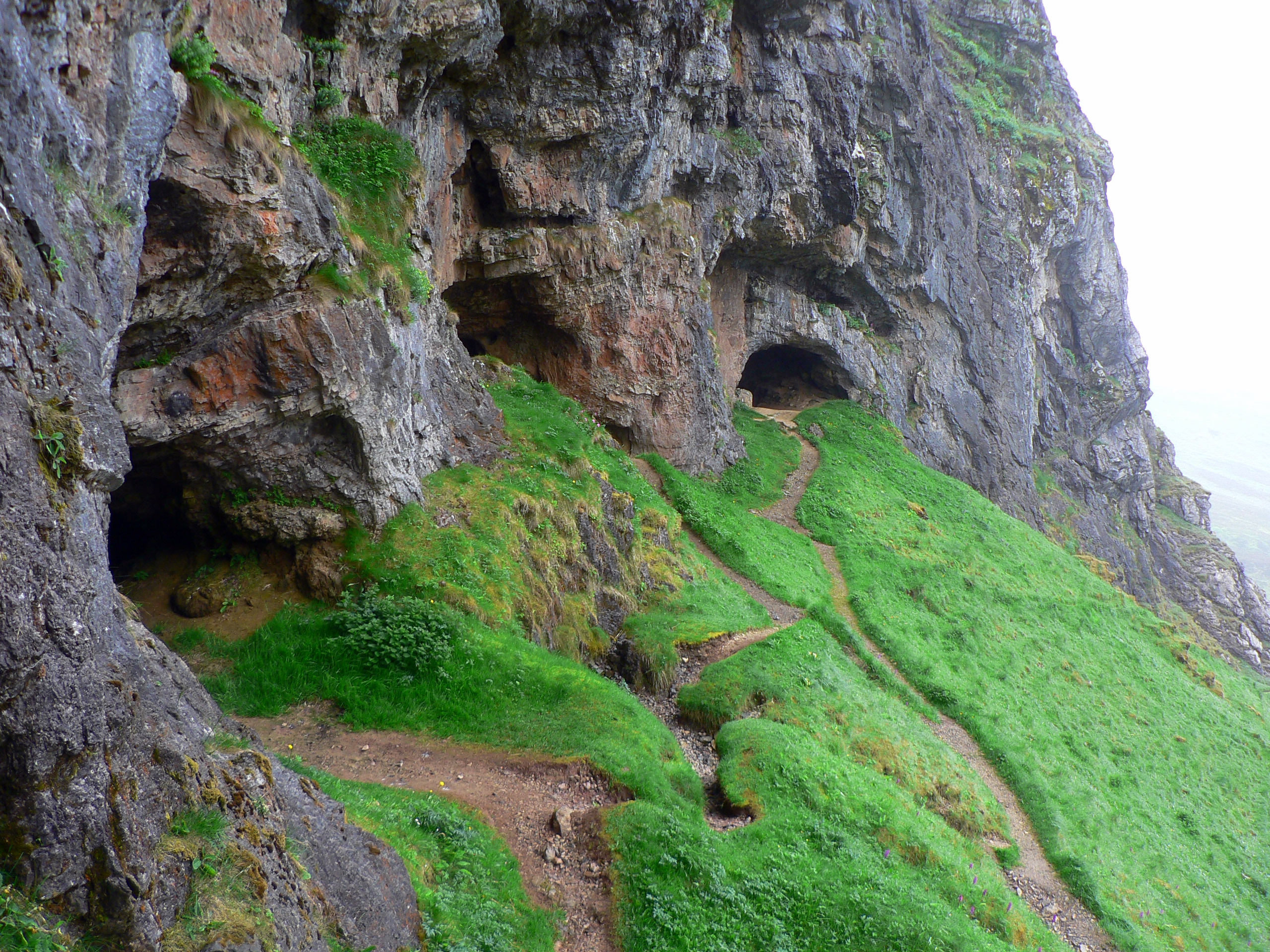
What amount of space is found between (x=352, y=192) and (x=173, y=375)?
702 centimetres

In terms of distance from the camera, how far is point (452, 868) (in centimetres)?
919

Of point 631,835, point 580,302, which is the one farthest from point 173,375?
point 580,302

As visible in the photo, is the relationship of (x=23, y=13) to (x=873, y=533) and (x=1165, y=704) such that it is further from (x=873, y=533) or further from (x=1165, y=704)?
(x=1165, y=704)

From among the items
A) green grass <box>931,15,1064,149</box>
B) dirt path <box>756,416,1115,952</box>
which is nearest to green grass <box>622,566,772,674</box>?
dirt path <box>756,416,1115,952</box>

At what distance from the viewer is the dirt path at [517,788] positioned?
9992mm

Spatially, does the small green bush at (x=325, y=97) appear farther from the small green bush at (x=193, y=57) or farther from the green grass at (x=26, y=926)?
the green grass at (x=26, y=926)

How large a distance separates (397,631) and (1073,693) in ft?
81.5

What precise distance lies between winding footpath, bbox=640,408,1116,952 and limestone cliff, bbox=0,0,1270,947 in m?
7.69

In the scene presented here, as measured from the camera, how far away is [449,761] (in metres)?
11.9

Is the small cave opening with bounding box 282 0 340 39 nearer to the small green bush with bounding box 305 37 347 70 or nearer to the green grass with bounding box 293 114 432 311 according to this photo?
the small green bush with bounding box 305 37 347 70

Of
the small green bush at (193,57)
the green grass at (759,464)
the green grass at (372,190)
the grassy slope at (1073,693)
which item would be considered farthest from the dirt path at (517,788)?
the green grass at (759,464)

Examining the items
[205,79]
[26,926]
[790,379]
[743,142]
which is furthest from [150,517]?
[790,379]

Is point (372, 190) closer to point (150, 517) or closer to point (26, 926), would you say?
point (150, 517)

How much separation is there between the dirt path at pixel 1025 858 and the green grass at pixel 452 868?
38.4ft
